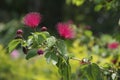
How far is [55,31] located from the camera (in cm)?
848

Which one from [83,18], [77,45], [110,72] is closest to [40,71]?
[77,45]

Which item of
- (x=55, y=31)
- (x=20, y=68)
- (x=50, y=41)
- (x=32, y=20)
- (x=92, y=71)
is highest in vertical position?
(x=55, y=31)

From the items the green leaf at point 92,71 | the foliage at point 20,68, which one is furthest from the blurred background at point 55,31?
the green leaf at point 92,71

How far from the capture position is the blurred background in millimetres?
3422

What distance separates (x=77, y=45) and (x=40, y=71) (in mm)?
647

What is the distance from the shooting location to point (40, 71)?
196 inches

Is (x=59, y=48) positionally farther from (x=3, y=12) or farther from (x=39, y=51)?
(x=3, y=12)

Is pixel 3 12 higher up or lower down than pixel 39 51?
higher up

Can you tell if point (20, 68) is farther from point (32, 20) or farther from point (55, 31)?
point (55, 31)

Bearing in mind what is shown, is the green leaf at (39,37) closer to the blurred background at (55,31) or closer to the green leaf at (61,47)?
the green leaf at (61,47)

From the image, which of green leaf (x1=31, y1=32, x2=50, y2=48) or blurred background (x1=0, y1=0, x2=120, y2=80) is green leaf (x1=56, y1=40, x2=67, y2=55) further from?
blurred background (x1=0, y1=0, x2=120, y2=80)

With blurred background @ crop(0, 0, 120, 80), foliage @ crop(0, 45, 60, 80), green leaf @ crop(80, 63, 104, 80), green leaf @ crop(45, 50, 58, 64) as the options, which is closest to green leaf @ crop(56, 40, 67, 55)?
green leaf @ crop(45, 50, 58, 64)

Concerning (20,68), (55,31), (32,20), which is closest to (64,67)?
(32,20)

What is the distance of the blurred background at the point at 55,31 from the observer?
135 inches
